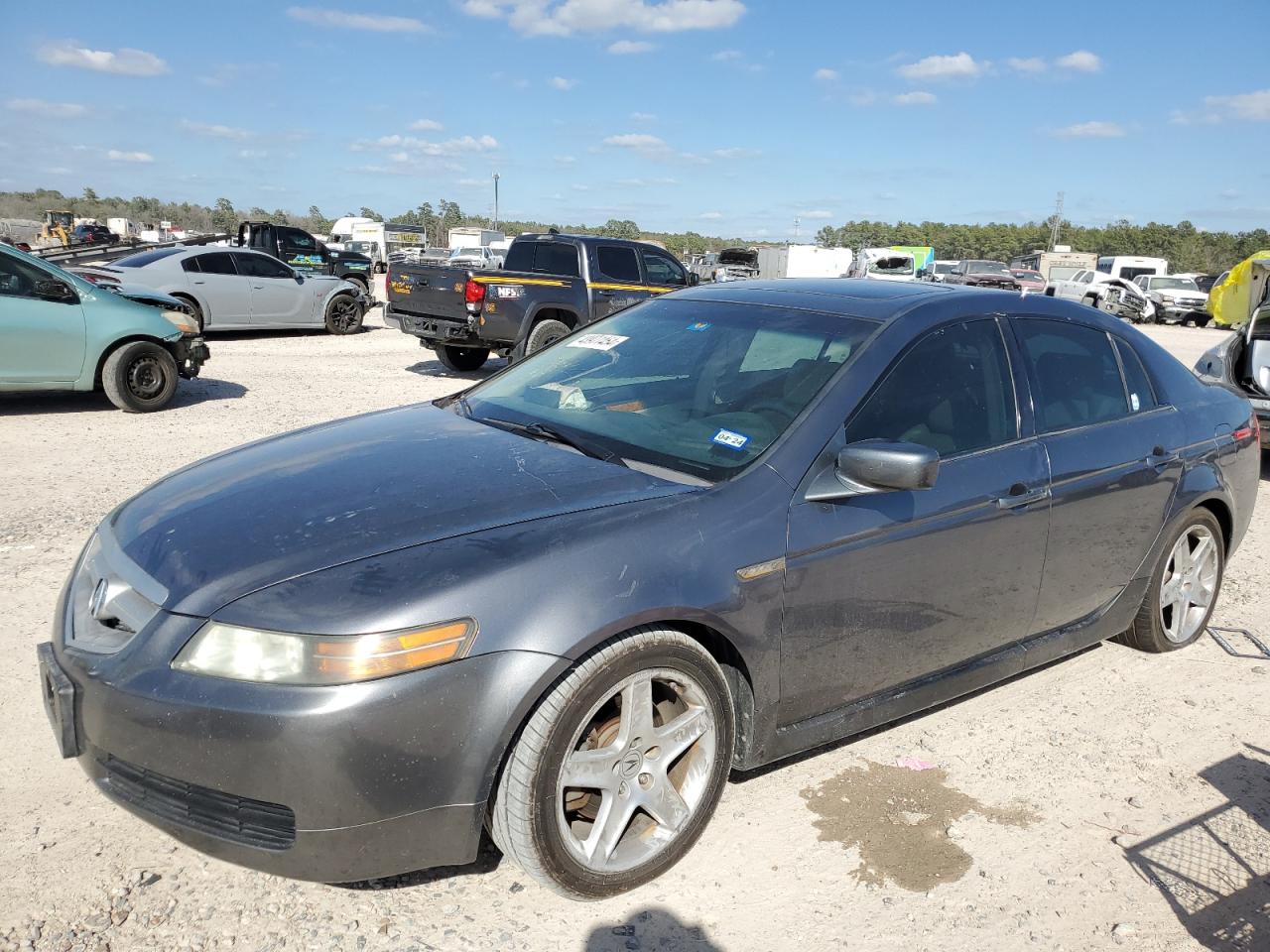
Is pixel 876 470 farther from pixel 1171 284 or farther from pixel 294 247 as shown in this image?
pixel 1171 284

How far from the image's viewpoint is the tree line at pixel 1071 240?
2618 inches

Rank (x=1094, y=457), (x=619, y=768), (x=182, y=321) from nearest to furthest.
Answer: (x=619, y=768) → (x=1094, y=457) → (x=182, y=321)

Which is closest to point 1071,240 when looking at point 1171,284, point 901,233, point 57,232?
point 901,233

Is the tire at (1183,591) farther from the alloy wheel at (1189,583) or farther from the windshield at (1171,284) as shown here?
the windshield at (1171,284)

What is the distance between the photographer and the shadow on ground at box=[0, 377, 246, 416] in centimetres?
903

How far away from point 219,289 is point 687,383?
13.6 m

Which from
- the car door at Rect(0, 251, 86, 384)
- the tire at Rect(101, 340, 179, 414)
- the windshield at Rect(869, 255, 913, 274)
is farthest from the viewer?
the windshield at Rect(869, 255, 913, 274)

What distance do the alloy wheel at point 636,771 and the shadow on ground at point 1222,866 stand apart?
140 centimetres

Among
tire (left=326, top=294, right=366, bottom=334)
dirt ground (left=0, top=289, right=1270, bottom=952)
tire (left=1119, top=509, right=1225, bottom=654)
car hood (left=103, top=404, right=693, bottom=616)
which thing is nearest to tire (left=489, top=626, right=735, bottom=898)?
dirt ground (left=0, top=289, right=1270, bottom=952)

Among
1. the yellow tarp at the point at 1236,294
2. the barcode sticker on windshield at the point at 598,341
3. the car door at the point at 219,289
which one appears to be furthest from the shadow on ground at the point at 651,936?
the car door at the point at 219,289

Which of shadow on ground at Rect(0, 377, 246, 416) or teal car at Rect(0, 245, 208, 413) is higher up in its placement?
teal car at Rect(0, 245, 208, 413)

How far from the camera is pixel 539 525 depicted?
2482 millimetres

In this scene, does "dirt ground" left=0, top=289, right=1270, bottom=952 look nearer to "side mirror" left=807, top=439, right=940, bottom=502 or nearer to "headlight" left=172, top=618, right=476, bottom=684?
"headlight" left=172, top=618, right=476, bottom=684

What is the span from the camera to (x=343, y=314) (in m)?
17.0
